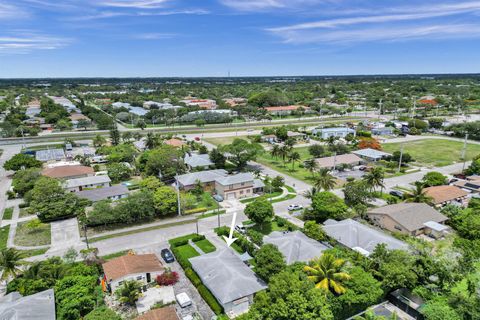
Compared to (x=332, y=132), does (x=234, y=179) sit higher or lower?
lower

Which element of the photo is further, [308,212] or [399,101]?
[399,101]

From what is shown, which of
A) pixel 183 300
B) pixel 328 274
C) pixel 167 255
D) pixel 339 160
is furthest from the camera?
pixel 339 160

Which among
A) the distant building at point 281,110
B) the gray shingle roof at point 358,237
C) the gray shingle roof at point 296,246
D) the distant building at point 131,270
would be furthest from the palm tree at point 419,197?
the distant building at point 281,110

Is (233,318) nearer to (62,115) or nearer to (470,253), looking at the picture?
(470,253)

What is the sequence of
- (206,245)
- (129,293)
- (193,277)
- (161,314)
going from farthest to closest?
(206,245), (193,277), (129,293), (161,314)

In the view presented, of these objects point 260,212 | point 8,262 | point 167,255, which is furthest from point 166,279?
point 8,262

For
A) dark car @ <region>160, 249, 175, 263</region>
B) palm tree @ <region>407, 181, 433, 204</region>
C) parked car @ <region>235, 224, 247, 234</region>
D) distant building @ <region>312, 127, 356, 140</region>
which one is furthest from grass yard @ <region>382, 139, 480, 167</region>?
dark car @ <region>160, 249, 175, 263</region>

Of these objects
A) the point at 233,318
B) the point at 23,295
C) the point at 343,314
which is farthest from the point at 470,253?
the point at 23,295

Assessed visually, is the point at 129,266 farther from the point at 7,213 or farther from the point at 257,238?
the point at 7,213
